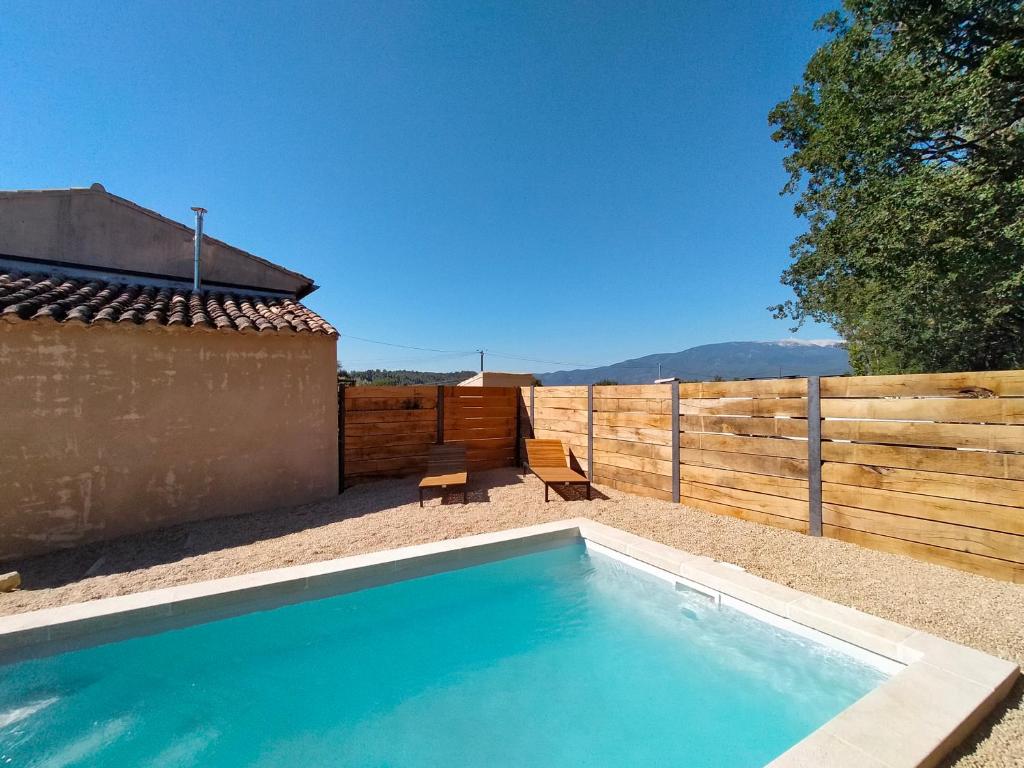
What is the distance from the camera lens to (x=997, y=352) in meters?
17.2

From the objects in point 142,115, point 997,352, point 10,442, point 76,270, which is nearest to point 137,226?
point 76,270

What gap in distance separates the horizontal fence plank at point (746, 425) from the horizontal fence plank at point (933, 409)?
417 mm

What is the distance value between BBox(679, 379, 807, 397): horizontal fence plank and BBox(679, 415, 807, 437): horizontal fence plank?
0.39m

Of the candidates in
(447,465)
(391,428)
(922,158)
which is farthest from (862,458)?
(922,158)

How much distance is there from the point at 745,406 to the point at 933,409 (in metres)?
2.21

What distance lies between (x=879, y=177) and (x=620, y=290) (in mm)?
14433

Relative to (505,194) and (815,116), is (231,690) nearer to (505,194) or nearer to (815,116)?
(505,194)

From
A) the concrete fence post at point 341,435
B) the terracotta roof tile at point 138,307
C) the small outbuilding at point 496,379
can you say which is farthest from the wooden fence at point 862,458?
the small outbuilding at point 496,379

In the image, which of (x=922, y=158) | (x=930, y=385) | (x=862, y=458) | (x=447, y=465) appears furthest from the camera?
(x=922, y=158)

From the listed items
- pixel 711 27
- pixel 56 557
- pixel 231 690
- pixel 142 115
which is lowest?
pixel 231 690

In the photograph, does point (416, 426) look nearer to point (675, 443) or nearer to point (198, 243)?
point (675, 443)

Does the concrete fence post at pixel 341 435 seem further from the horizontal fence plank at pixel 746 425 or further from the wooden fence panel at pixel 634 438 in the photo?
the horizontal fence plank at pixel 746 425

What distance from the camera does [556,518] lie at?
24.3ft

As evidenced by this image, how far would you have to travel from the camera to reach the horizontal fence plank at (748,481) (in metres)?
6.10
